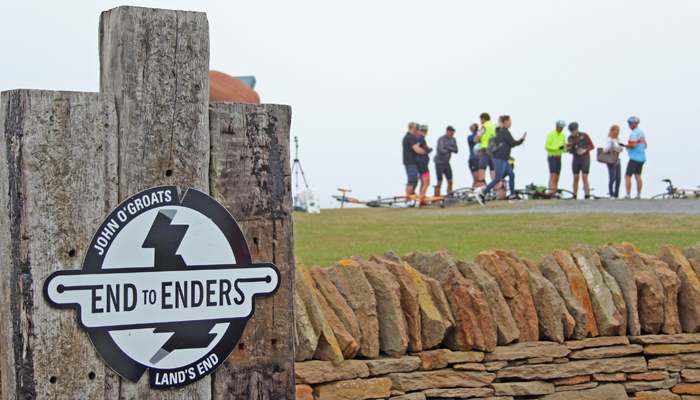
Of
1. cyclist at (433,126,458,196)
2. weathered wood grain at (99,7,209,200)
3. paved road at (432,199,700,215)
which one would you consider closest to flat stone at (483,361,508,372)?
weathered wood grain at (99,7,209,200)

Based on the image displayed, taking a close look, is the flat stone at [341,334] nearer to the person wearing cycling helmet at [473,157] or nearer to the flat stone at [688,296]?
the flat stone at [688,296]

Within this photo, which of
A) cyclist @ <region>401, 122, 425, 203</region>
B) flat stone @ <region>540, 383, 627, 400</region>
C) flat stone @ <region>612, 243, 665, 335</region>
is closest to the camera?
flat stone @ <region>540, 383, 627, 400</region>

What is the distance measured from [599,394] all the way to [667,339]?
0.59 meters

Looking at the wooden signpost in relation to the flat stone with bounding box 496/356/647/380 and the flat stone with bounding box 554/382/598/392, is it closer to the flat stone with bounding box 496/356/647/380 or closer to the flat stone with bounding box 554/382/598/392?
the flat stone with bounding box 496/356/647/380

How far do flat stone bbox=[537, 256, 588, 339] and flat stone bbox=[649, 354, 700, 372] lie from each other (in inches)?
21.4

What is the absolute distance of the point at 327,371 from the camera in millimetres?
3094

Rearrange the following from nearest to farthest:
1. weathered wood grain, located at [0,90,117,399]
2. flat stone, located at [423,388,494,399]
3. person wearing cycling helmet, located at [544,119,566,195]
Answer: weathered wood grain, located at [0,90,117,399] → flat stone, located at [423,388,494,399] → person wearing cycling helmet, located at [544,119,566,195]

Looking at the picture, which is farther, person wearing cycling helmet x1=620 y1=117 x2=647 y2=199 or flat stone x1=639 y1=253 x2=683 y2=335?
person wearing cycling helmet x1=620 y1=117 x2=647 y2=199

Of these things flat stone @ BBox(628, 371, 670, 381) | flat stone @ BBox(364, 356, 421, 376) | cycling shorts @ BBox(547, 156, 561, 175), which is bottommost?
flat stone @ BBox(628, 371, 670, 381)

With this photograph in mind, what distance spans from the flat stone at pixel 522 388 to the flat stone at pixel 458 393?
5 cm

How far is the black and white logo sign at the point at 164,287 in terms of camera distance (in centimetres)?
167

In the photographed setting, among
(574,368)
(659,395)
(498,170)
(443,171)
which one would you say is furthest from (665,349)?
(443,171)

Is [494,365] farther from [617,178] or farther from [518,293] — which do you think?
[617,178]

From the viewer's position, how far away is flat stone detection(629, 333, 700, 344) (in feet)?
12.4
